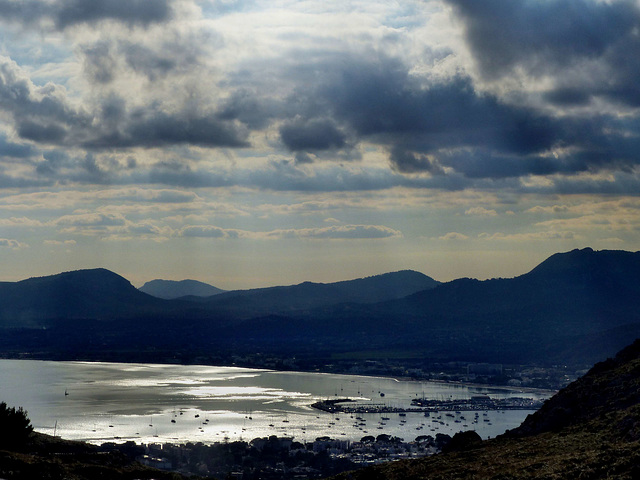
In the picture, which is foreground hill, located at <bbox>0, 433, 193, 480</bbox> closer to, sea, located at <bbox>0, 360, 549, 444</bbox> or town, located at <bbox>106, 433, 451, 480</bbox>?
town, located at <bbox>106, 433, 451, 480</bbox>

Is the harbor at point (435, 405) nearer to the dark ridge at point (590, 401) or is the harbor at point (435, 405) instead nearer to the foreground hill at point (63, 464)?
the dark ridge at point (590, 401)

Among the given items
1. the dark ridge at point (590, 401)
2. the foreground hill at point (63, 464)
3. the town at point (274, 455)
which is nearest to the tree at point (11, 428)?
the foreground hill at point (63, 464)

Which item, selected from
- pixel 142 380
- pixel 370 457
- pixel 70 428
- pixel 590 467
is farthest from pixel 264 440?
pixel 142 380

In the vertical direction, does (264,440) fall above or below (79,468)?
below

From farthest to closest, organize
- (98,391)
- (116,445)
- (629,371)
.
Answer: (98,391), (116,445), (629,371)

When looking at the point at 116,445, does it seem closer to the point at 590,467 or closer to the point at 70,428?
the point at 70,428

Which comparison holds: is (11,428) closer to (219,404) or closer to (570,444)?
(570,444)
